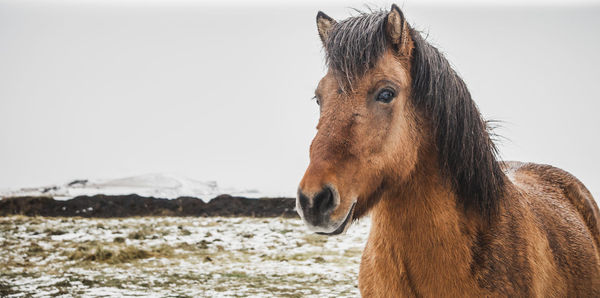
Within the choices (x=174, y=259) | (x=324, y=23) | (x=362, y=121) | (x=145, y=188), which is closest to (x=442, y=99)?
(x=362, y=121)

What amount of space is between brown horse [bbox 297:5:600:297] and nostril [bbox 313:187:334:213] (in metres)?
0.06

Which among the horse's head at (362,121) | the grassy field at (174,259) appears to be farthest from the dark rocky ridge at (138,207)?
the horse's head at (362,121)

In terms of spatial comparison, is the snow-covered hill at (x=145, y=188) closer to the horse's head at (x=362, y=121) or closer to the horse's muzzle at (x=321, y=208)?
the horse's head at (x=362, y=121)

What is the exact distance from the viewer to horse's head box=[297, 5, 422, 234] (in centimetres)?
190

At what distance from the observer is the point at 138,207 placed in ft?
58.4

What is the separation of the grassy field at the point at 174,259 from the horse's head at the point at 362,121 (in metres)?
4.88

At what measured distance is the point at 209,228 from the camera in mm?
13625

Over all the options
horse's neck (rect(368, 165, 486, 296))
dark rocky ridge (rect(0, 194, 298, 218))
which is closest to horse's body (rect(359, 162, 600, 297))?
horse's neck (rect(368, 165, 486, 296))

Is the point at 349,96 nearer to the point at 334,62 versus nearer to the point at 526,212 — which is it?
the point at 334,62

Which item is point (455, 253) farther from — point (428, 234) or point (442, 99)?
point (442, 99)

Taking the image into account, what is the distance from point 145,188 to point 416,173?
21466 millimetres

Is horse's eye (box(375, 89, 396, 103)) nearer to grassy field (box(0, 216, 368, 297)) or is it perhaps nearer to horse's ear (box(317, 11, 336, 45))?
horse's ear (box(317, 11, 336, 45))

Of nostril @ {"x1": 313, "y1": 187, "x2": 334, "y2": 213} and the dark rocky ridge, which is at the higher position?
nostril @ {"x1": 313, "y1": 187, "x2": 334, "y2": 213}

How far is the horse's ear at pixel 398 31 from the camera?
2.12m
